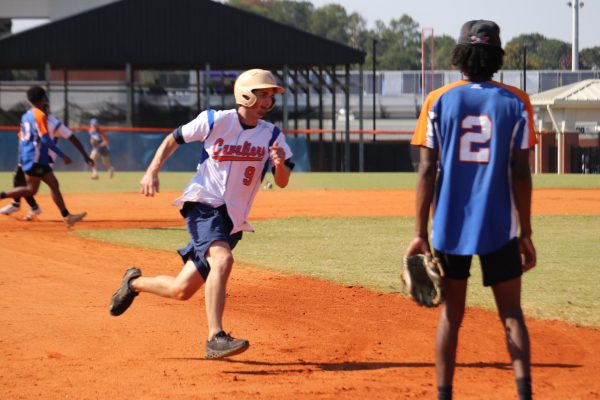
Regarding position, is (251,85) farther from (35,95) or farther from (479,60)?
(35,95)

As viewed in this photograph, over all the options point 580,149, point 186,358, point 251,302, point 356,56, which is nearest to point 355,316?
point 251,302

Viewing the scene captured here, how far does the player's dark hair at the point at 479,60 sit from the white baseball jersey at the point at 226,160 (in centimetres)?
209

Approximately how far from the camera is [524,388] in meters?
Result: 4.81

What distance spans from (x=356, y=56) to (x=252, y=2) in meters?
117

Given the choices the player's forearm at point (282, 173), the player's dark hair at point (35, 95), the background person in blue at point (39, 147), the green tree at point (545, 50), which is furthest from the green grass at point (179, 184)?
the green tree at point (545, 50)

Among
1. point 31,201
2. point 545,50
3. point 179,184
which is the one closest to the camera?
point 31,201

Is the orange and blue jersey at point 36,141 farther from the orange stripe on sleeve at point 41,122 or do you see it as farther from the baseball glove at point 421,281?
the baseball glove at point 421,281

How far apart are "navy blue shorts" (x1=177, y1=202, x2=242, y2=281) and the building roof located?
43.4m

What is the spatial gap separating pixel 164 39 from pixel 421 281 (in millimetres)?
40416

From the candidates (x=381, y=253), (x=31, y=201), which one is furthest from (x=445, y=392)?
(x=31, y=201)

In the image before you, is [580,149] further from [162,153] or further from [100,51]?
[162,153]

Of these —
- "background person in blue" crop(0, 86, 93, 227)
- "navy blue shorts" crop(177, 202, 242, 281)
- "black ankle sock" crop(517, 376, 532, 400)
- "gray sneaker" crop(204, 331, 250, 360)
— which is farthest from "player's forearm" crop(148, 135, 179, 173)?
"background person in blue" crop(0, 86, 93, 227)

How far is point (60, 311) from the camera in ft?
27.5

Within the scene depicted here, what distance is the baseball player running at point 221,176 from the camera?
21.8ft
